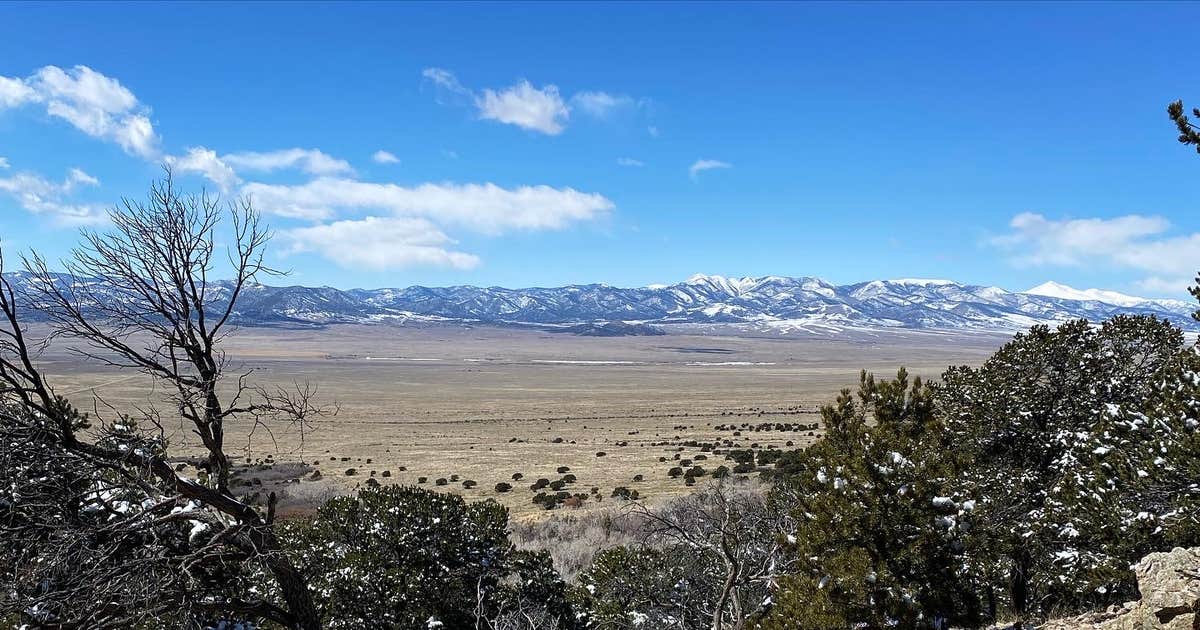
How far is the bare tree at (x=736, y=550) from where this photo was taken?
29.8 ft

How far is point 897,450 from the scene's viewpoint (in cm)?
921

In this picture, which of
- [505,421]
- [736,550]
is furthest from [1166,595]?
[505,421]

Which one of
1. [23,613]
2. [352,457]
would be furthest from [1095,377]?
[352,457]

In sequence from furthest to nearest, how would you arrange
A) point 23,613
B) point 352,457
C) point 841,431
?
1. point 352,457
2. point 841,431
3. point 23,613

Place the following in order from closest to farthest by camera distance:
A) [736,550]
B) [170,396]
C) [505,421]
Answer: [170,396], [736,550], [505,421]

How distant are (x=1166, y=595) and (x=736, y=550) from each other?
18.1 ft

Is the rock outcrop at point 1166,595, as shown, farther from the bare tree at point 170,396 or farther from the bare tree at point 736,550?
the bare tree at point 170,396

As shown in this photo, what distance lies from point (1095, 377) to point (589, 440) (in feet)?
170

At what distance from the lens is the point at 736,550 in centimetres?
1120

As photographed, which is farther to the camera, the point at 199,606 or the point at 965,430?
the point at 965,430

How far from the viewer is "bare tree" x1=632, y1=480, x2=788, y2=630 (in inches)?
358

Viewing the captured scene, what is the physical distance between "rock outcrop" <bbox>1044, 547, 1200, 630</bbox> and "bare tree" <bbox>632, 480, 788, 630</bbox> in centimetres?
425

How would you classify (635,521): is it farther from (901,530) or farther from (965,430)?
(901,530)

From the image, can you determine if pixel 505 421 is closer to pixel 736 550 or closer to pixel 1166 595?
pixel 736 550
